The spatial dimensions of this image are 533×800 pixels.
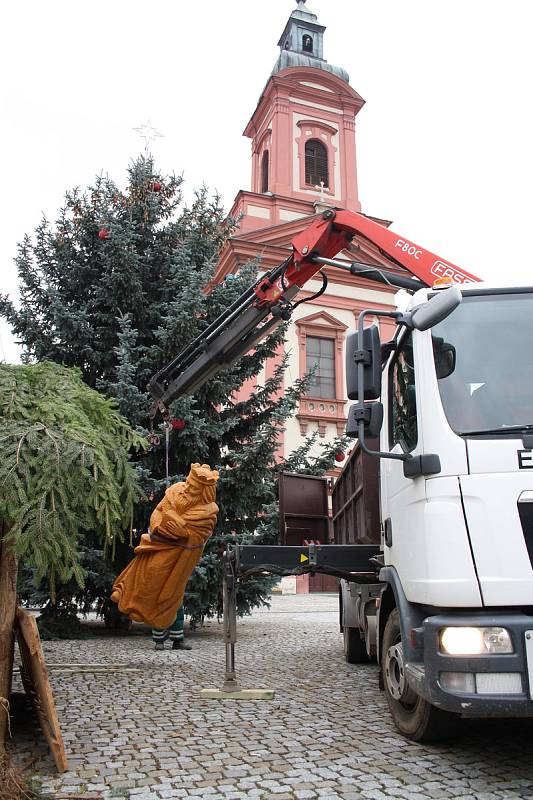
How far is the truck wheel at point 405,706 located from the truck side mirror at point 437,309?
5.79 ft

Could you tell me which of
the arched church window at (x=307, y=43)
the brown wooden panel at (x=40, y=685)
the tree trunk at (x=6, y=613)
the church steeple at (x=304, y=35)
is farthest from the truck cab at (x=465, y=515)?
the arched church window at (x=307, y=43)

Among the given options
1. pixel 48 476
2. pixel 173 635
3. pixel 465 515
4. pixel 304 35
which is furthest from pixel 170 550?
pixel 304 35

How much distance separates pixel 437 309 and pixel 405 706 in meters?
2.41

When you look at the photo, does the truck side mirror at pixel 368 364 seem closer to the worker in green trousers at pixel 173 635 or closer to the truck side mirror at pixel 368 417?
the truck side mirror at pixel 368 417

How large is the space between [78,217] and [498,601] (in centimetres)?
1024

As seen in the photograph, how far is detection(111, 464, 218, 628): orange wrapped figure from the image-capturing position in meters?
6.41

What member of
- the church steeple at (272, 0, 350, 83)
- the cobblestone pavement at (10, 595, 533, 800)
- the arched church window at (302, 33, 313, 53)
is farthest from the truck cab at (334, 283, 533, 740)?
the arched church window at (302, 33, 313, 53)

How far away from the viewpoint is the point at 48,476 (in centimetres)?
341

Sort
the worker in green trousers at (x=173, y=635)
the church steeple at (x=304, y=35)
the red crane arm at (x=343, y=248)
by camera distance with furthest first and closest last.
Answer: the church steeple at (x=304, y=35), the worker in green trousers at (x=173, y=635), the red crane arm at (x=343, y=248)

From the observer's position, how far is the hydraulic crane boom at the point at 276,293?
611 centimetres

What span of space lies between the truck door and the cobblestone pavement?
0.90 meters

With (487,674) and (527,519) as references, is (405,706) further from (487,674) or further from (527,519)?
(527,519)

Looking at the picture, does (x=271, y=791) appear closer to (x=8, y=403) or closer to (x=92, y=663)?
(x=8, y=403)

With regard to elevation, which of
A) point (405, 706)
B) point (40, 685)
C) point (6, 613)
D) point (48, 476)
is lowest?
point (405, 706)
